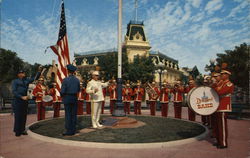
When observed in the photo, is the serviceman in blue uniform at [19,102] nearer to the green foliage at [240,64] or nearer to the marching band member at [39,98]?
the marching band member at [39,98]

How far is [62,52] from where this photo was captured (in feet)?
28.3

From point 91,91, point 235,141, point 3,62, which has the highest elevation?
point 3,62

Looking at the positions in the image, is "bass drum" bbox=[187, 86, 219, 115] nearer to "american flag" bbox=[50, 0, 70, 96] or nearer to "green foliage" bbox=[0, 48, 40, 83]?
"american flag" bbox=[50, 0, 70, 96]

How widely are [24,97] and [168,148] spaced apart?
5268mm

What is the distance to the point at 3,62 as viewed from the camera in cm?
3950

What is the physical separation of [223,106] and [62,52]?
6.72 meters

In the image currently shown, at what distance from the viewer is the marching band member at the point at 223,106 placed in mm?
5664

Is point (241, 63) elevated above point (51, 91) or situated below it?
above

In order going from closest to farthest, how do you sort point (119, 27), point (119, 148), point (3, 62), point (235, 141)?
point (119, 148)
point (235, 141)
point (119, 27)
point (3, 62)

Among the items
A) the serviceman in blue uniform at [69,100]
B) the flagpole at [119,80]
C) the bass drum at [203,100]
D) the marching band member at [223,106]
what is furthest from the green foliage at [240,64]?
the serviceman in blue uniform at [69,100]

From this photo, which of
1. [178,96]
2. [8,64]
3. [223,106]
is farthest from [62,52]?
[8,64]

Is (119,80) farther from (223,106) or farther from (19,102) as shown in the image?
(223,106)

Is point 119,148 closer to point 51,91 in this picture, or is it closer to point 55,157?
point 55,157

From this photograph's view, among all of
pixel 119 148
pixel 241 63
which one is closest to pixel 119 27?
pixel 119 148
